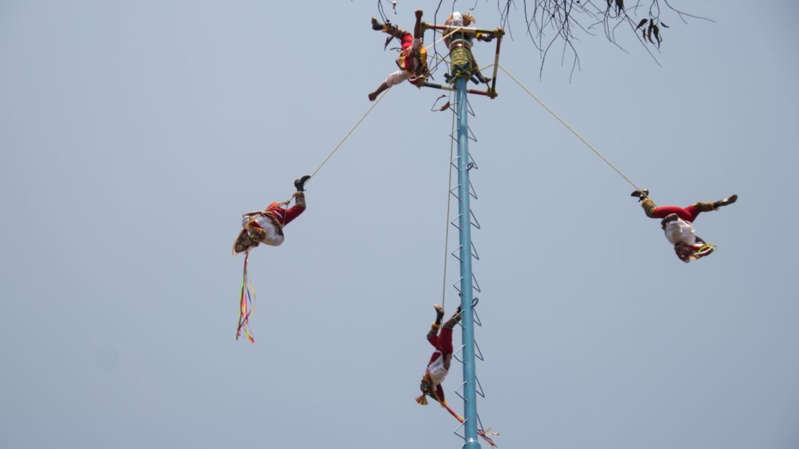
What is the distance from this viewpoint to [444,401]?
7.02 m

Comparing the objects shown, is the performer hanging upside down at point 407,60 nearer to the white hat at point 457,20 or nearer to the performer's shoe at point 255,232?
the white hat at point 457,20

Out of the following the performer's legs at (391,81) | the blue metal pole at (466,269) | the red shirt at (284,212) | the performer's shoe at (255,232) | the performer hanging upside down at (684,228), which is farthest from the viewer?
the performer's legs at (391,81)

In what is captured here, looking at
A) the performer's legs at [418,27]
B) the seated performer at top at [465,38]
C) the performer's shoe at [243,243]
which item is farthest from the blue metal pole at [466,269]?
the performer's shoe at [243,243]

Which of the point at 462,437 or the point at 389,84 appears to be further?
the point at 389,84

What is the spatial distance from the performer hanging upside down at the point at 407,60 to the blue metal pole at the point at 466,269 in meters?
0.58

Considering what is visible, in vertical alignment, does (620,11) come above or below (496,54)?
below

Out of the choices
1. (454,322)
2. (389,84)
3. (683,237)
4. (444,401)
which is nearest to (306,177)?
(389,84)

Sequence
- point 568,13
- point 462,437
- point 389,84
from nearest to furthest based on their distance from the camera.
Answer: point 568,13, point 462,437, point 389,84

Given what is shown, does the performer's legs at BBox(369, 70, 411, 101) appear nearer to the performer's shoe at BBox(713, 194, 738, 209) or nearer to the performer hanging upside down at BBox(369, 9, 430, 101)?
the performer hanging upside down at BBox(369, 9, 430, 101)

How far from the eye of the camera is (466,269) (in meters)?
6.88

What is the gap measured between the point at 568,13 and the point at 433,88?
4443 millimetres

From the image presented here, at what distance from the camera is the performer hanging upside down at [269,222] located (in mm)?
7297

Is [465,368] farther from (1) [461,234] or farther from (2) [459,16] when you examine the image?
(2) [459,16]

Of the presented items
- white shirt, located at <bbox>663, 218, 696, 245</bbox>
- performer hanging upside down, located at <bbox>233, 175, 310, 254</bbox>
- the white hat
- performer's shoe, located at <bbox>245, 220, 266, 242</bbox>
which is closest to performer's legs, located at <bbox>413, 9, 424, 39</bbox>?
the white hat
